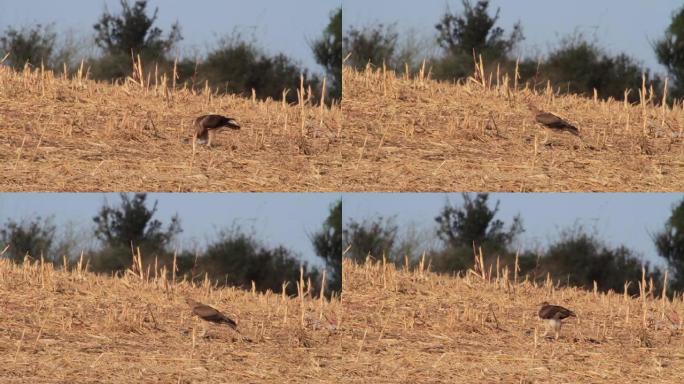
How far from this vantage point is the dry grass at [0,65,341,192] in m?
15.0

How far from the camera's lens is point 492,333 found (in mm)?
14836

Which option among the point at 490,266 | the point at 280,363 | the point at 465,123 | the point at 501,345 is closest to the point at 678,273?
the point at 490,266

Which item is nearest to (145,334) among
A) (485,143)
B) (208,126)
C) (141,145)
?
(141,145)

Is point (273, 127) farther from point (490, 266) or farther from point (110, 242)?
point (110, 242)

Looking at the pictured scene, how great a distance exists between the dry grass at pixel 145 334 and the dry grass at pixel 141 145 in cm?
139

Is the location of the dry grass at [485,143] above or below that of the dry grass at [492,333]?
above

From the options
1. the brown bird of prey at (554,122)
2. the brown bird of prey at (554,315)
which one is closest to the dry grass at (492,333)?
the brown bird of prey at (554,315)

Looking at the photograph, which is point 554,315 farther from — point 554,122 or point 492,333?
point 554,122

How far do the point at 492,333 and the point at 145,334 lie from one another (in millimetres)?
3523

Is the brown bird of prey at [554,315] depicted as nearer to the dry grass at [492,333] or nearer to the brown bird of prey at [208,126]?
the dry grass at [492,333]

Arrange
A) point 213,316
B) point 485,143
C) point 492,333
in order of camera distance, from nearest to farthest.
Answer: point 213,316 < point 492,333 < point 485,143

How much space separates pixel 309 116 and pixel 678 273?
8.37m

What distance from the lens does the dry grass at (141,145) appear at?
49.2 ft

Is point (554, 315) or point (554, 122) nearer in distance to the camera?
point (554, 315)
